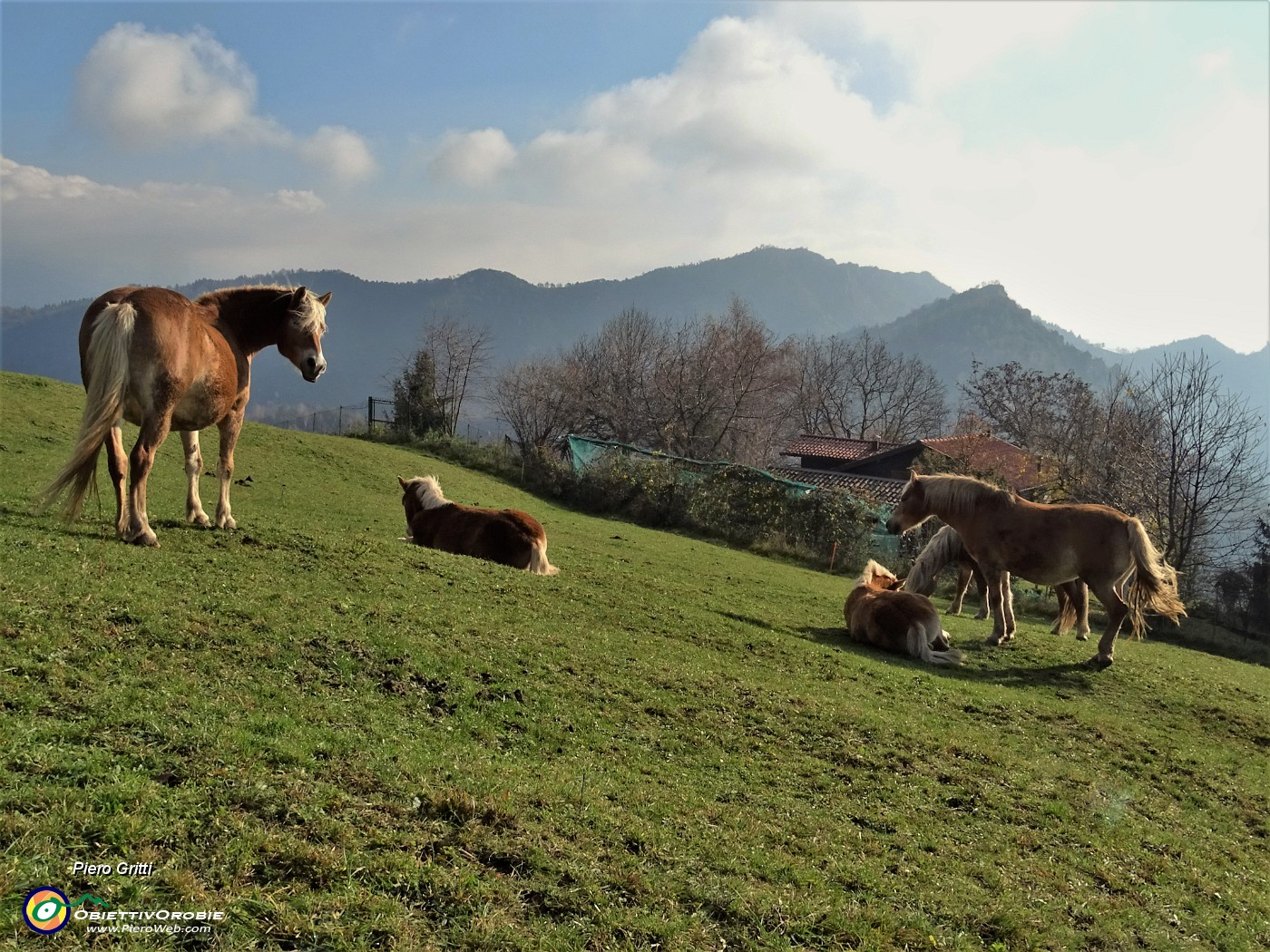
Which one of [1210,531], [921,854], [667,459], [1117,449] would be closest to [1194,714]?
[921,854]

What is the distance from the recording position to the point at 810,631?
10.8m

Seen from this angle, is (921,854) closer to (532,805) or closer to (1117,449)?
(532,805)

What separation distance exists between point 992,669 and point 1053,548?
2.22m

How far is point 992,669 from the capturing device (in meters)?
10.0

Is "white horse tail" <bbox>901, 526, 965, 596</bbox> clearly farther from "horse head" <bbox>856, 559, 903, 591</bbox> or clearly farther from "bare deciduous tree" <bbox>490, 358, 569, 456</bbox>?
"bare deciduous tree" <bbox>490, 358, 569, 456</bbox>

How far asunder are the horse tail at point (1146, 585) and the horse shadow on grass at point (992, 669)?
1069mm

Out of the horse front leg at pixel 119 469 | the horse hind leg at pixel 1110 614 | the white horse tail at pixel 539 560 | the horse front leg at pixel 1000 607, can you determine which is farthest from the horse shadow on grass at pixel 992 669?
the horse front leg at pixel 119 469

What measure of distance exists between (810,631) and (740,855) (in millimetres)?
6974

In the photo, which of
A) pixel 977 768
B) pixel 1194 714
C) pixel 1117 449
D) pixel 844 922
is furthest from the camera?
pixel 1117 449

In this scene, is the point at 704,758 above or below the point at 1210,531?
below

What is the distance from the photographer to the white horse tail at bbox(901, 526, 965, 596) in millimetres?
13055

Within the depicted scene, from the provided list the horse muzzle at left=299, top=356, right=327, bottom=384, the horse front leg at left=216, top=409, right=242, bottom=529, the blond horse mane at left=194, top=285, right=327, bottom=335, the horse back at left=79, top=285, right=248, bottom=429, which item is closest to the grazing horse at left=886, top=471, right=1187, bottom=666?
the horse muzzle at left=299, top=356, right=327, bottom=384

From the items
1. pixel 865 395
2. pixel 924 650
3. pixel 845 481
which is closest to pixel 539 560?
pixel 924 650

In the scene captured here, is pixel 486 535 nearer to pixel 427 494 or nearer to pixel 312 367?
pixel 427 494
